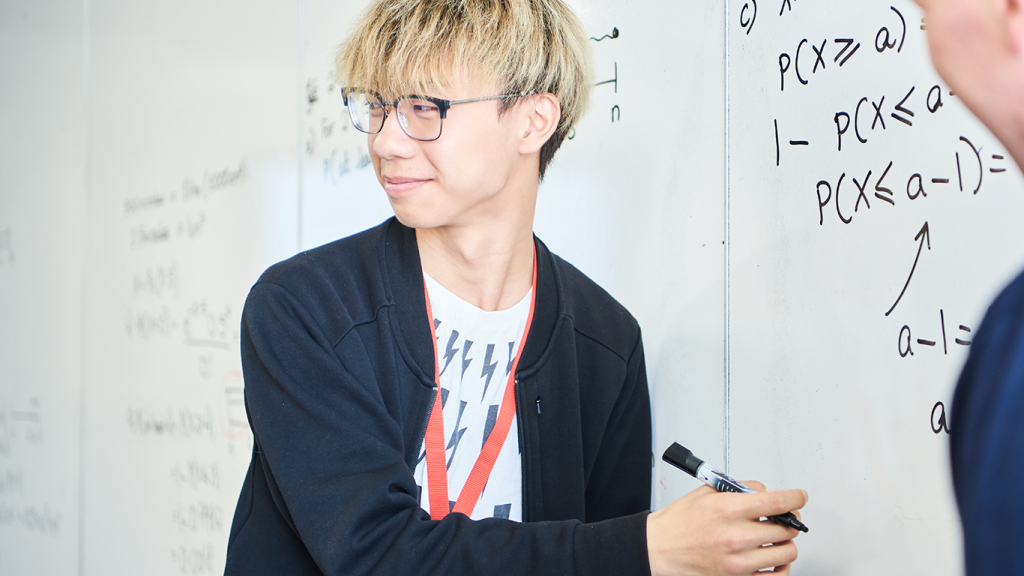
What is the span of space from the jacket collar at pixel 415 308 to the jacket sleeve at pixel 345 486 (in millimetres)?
61

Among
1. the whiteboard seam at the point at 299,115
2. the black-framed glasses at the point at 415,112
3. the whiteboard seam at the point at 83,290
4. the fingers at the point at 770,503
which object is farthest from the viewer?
the whiteboard seam at the point at 83,290

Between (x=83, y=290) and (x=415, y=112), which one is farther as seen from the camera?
(x=83, y=290)

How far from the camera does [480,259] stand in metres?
1.14

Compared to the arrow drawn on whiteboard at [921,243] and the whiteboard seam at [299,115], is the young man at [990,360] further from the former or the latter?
the whiteboard seam at [299,115]

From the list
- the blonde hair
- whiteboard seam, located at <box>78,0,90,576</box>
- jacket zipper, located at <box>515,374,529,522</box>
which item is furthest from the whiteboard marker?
whiteboard seam, located at <box>78,0,90,576</box>

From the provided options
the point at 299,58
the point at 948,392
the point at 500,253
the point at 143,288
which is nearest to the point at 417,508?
the point at 500,253

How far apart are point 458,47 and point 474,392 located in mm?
454

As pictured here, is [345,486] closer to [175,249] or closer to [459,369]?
[459,369]

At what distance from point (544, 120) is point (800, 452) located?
0.56 metres

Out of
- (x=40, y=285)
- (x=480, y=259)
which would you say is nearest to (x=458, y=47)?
(x=480, y=259)

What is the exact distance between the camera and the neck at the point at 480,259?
1.13 meters

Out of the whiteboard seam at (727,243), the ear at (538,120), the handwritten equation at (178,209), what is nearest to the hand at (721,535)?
the whiteboard seam at (727,243)

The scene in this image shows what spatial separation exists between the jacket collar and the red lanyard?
1 centimetres

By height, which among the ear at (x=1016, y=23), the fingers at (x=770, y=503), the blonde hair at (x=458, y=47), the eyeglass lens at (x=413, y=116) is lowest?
the fingers at (x=770, y=503)
